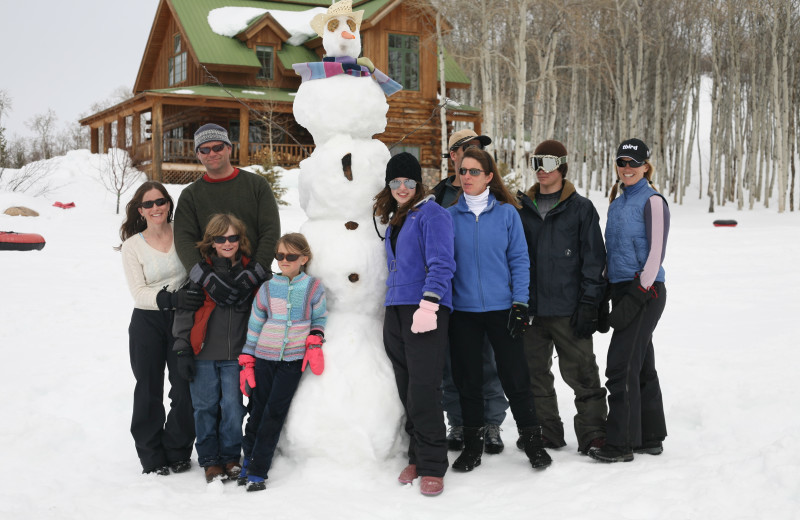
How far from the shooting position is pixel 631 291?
3.61 metres

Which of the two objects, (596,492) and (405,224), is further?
(405,224)

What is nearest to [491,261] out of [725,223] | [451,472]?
[451,472]

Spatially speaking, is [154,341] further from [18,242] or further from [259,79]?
[259,79]

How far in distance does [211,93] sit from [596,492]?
55.2 ft

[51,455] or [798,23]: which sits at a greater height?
[798,23]

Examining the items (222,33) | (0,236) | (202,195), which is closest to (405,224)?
(202,195)

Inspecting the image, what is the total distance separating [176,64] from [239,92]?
4.66 m

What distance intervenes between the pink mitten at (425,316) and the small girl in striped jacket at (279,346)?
0.57 meters

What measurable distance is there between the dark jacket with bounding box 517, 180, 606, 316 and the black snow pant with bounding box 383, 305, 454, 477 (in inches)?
26.2

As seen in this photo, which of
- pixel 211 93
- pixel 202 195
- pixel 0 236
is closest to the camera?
pixel 202 195

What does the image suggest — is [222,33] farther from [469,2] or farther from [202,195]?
[202,195]

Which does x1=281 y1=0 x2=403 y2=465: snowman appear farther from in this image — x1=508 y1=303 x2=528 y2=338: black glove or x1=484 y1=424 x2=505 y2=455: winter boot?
x1=508 y1=303 x2=528 y2=338: black glove

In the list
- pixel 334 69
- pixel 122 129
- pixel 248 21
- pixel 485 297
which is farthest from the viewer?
pixel 122 129

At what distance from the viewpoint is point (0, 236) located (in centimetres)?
1050
